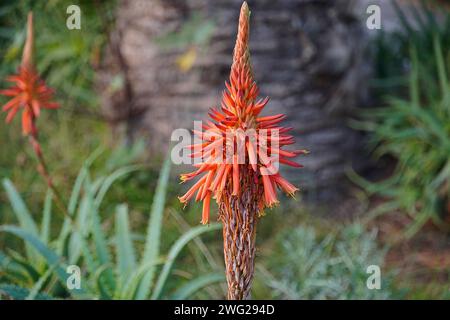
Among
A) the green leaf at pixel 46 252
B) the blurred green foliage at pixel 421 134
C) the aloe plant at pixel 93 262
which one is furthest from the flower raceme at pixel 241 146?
the blurred green foliage at pixel 421 134

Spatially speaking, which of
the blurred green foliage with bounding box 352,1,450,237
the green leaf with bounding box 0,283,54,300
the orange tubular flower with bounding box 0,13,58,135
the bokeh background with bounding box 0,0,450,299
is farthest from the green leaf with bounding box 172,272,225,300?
the blurred green foliage with bounding box 352,1,450,237

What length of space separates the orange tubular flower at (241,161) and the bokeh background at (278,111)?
5.51ft

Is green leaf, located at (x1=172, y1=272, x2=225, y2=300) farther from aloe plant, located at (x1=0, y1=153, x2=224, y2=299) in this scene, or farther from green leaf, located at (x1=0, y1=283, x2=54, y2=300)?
green leaf, located at (x1=0, y1=283, x2=54, y2=300)

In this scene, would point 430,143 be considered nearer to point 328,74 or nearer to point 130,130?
point 328,74

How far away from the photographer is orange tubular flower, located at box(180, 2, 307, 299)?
5.31 feet

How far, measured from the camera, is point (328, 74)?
4.19 meters

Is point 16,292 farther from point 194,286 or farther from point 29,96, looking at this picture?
point 29,96

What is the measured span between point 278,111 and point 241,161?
99.1 inches

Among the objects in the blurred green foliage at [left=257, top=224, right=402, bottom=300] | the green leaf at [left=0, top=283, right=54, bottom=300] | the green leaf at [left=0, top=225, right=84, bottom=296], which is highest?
the green leaf at [left=0, top=225, right=84, bottom=296]

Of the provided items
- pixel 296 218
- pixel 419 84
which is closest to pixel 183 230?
pixel 296 218

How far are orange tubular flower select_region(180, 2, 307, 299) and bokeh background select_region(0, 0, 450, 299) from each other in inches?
66.1

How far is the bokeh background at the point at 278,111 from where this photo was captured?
3.81 m

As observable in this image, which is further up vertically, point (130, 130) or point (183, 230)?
point (130, 130)
